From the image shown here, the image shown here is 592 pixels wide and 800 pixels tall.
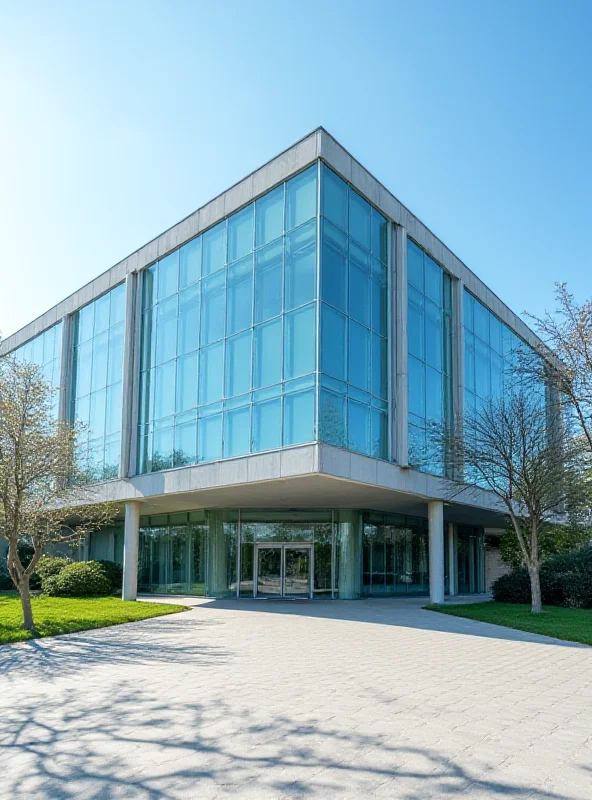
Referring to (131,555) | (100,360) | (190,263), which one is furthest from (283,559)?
(190,263)

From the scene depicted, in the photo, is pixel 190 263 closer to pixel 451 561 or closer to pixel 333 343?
pixel 333 343

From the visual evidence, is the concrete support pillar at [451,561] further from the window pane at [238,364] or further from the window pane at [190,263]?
the window pane at [190,263]

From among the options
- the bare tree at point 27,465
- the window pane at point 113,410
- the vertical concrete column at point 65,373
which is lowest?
the bare tree at point 27,465

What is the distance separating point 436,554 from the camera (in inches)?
1036

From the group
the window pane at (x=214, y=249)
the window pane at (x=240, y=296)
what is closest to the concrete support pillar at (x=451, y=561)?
the window pane at (x=240, y=296)

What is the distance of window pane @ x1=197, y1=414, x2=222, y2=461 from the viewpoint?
2414 centimetres

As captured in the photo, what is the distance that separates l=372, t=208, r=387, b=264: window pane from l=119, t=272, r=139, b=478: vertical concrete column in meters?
10.4

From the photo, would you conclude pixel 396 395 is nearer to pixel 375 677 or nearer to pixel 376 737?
pixel 375 677

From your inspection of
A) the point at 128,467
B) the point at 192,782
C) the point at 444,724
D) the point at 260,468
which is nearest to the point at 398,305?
the point at 260,468

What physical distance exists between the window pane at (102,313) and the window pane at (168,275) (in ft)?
14.4

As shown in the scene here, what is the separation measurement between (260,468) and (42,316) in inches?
818

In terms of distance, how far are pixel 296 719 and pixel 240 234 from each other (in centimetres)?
1915

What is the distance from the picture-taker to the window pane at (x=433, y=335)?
2766 cm

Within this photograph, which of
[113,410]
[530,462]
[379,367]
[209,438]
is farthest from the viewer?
[113,410]
